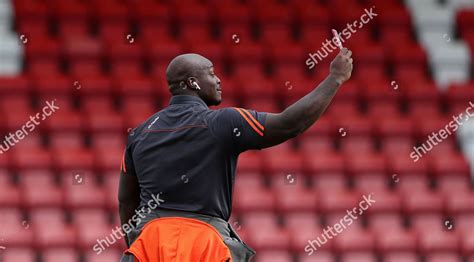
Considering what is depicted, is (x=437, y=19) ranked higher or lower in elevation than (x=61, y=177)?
higher

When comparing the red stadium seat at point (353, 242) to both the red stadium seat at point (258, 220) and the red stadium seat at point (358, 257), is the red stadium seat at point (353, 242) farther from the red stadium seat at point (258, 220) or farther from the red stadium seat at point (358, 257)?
the red stadium seat at point (258, 220)

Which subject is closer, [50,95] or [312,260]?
[312,260]

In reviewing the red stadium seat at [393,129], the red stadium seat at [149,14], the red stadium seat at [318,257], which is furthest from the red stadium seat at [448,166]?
the red stadium seat at [149,14]

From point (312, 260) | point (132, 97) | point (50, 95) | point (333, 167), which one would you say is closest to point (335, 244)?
point (312, 260)

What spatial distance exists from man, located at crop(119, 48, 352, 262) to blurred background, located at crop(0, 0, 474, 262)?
3.75 m

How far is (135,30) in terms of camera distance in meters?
8.16

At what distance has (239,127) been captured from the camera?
Result: 9.19 ft

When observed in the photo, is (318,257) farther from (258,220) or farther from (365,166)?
(365,166)

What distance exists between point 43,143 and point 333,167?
2.15 meters

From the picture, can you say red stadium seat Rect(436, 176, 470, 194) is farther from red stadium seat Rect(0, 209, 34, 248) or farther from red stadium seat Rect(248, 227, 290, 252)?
red stadium seat Rect(0, 209, 34, 248)

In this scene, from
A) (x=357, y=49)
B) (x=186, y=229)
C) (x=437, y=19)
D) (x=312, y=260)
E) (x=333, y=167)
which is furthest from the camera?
(x=437, y=19)

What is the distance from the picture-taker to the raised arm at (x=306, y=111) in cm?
270

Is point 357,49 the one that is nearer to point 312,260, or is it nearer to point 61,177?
point 312,260

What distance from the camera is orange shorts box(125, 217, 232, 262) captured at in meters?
2.78
